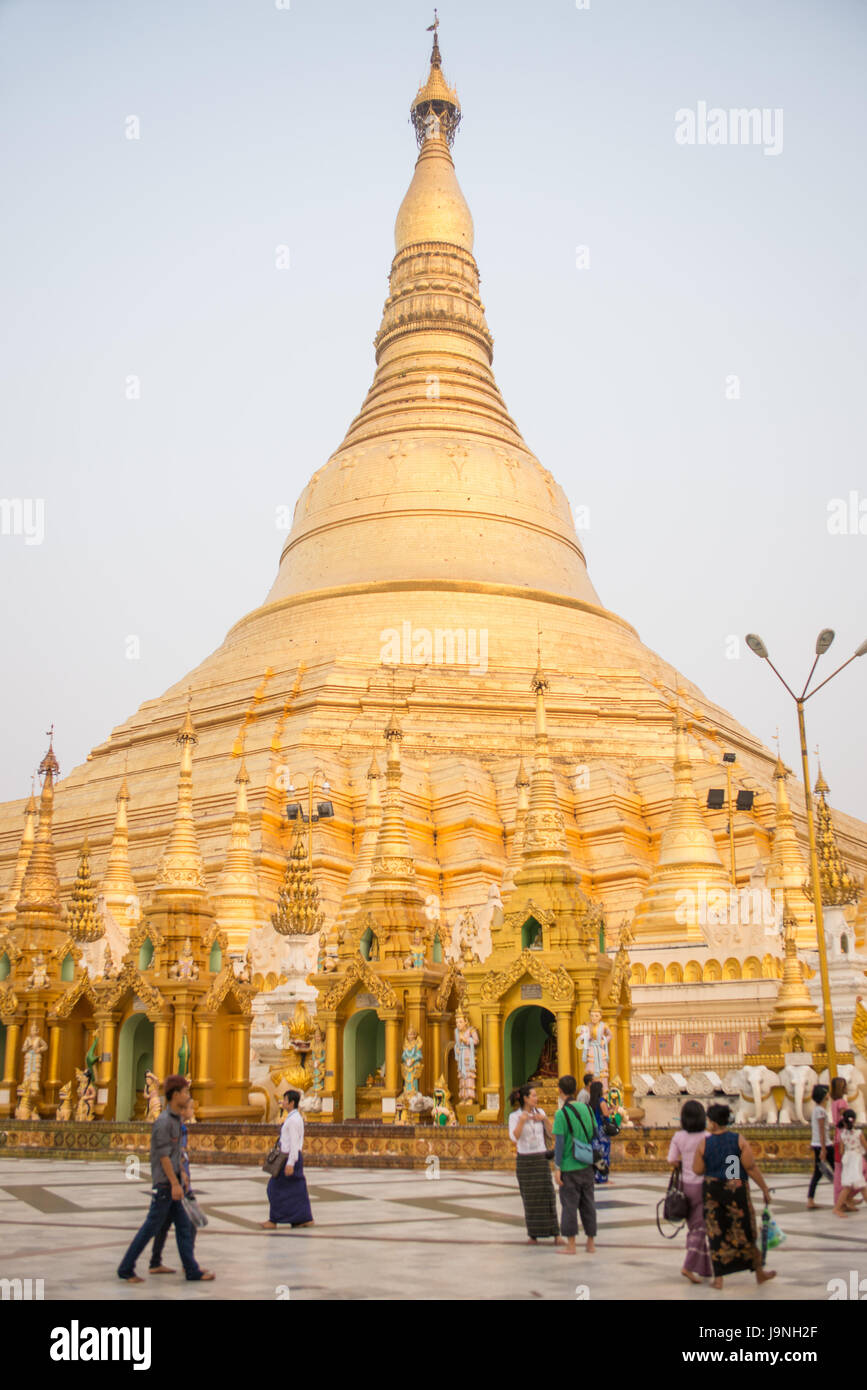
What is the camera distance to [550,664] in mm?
41344

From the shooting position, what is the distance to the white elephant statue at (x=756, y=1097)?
18531mm

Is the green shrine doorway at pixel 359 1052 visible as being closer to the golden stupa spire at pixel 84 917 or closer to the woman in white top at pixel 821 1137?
the golden stupa spire at pixel 84 917

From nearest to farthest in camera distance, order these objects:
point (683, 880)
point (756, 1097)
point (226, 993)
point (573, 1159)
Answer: point (573, 1159), point (756, 1097), point (226, 993), point (683, 880)

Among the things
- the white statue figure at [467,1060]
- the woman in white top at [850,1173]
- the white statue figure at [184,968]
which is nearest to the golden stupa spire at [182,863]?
the white statue figure at [184,968]

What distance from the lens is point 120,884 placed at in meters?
32.1

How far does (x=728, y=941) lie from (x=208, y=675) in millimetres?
24018

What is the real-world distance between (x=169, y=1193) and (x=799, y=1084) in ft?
43.4

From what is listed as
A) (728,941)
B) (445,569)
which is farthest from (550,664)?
(728,941)

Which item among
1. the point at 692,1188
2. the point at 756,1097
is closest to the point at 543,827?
the point at 756,1097

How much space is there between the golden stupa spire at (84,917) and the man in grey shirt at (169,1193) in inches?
748

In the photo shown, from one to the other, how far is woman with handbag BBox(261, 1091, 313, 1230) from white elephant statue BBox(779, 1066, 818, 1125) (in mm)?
10950

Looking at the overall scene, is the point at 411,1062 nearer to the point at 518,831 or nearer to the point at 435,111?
the point at 518,831

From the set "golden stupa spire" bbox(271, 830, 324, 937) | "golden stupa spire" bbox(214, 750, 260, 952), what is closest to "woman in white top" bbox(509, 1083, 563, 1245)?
"golden stupa spire" bbox(271, 830, 324, 937)

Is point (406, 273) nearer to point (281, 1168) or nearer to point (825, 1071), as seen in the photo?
point (825, 1071)
